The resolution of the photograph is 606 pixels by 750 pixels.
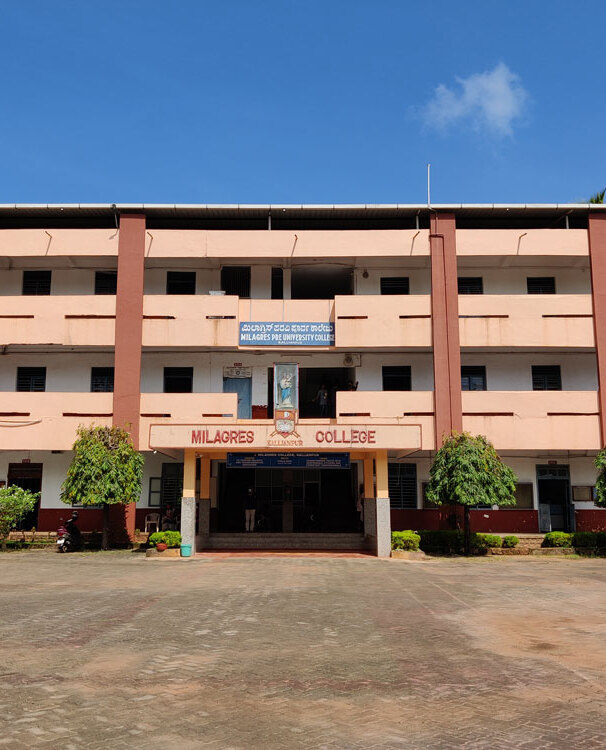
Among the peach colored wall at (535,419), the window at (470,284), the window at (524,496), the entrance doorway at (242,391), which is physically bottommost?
the window at (524,496)

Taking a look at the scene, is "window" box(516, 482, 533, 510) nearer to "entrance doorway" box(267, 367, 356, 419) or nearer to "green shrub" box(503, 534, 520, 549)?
"green shrub" box(503, 534, 520, 549)

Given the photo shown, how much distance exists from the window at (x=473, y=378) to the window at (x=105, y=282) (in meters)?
14.7

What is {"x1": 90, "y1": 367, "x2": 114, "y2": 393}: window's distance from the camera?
92.9 feet

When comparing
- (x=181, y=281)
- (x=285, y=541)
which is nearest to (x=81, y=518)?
(x=285, y=541)

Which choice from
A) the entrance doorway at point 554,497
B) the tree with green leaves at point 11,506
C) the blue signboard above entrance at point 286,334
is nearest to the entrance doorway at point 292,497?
the blue signboard above entrance at point 286,334

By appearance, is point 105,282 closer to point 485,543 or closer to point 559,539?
point 485,543

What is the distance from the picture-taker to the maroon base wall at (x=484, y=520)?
27172 mm

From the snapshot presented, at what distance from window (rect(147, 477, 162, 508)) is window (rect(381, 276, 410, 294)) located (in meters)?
12.0

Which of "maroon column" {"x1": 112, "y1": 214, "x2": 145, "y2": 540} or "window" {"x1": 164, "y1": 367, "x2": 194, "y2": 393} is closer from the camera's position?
"maroon column" {"x1": 112, "y1": 214, "x2": 145, "y2": 540}

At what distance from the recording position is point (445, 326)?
26.9m

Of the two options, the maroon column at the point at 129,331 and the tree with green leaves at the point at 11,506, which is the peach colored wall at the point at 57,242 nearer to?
the maroon column at the point at 129,331

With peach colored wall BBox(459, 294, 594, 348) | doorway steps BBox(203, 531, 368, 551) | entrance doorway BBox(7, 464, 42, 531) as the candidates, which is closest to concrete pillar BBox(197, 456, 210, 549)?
doorway steps BBox(203, 531, 368, 551)

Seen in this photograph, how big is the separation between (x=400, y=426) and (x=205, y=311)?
891 cm

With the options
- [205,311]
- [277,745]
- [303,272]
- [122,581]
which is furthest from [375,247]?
[277,745]
